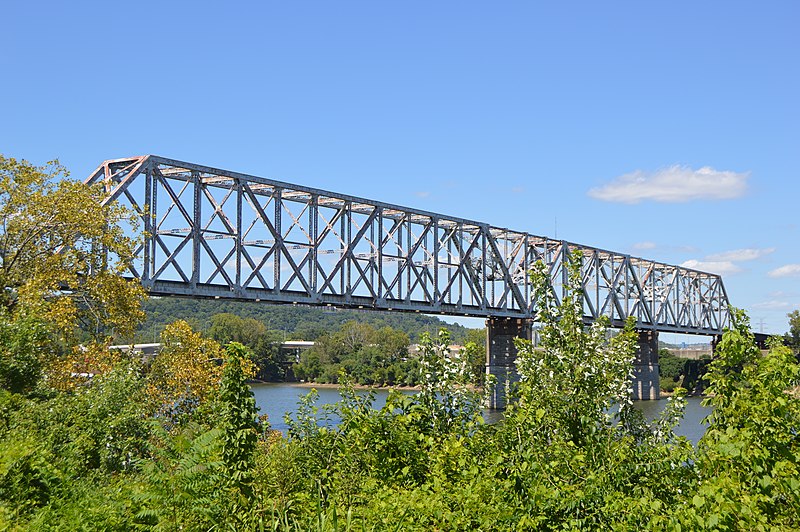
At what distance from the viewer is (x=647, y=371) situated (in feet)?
387

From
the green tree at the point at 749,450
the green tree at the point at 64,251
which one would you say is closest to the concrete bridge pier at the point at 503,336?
the green tree at the point at 64,251

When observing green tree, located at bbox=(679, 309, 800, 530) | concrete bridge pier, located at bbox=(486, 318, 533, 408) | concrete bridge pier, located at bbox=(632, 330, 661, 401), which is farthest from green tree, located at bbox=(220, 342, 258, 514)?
concrete bridge pier, located at bbox=(632, 330, 661, 401)

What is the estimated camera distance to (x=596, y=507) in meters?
10.2

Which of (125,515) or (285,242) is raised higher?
(285,242)

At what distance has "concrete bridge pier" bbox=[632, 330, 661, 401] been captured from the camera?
115625 mm

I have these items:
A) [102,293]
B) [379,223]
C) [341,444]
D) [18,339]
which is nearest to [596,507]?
[341,444]

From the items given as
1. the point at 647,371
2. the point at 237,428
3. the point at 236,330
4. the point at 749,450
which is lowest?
the point at 647,371

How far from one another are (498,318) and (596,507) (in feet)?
276

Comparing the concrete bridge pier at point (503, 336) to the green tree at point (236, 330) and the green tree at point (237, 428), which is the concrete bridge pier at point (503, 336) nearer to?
the green tree at point (236, 330)

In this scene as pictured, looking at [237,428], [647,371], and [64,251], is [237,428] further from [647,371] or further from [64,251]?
[647,371]

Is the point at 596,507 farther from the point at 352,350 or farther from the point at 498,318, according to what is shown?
the point at 352,350

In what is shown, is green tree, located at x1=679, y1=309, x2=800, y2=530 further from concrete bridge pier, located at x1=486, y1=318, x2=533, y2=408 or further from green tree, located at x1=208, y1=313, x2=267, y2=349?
green tree, located at x1=208, y1=313, x2=267, y2=349

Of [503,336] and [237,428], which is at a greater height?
[503,336]

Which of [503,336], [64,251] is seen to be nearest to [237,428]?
[64,251]
